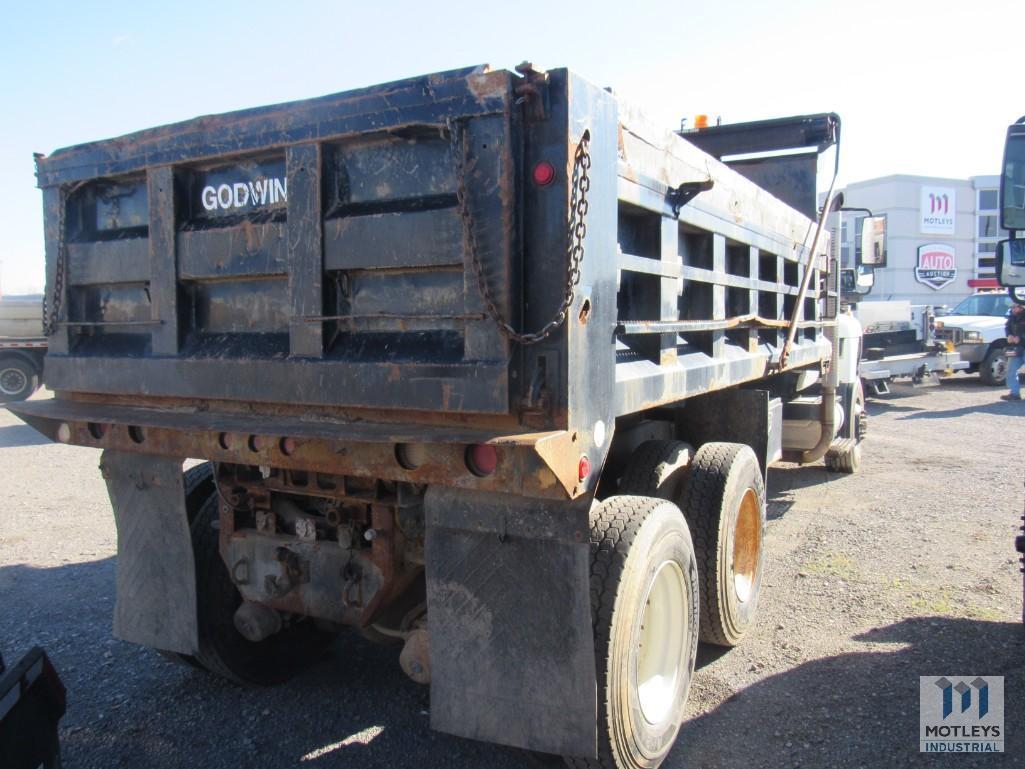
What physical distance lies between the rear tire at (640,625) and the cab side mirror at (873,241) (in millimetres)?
5379

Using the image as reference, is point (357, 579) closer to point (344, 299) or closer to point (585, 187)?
point (344, 299)

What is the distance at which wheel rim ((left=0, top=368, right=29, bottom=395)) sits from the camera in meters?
15.3

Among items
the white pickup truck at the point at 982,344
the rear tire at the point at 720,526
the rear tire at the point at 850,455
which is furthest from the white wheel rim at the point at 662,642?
the white pickup truck at the point at 982,344

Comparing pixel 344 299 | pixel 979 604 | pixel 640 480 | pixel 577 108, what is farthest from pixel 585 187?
pixel 979 604

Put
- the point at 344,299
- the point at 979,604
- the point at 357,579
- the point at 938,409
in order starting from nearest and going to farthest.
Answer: the point at 344,299
the point at 357,579
the point at 979,604
the point at 938,409

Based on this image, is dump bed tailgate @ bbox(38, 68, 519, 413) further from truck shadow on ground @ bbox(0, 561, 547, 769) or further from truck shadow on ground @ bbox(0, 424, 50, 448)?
truck shadow on ground @ bbox(0, 424, 50, 448)

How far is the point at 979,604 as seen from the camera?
473 cm

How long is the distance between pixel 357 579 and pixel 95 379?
142cm

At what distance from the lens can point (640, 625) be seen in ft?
9.31

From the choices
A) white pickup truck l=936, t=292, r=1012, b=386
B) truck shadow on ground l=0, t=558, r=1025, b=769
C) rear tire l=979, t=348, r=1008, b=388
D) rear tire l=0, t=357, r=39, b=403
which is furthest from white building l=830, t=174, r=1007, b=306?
truck shadow on ground l=0, t=558, r=1025, b=769

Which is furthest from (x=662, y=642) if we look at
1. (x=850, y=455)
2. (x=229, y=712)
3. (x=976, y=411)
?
(x=976, y=411)

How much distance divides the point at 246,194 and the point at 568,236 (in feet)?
4.52

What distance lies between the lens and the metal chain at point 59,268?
3.51m

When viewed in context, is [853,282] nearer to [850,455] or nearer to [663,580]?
[850,455]
